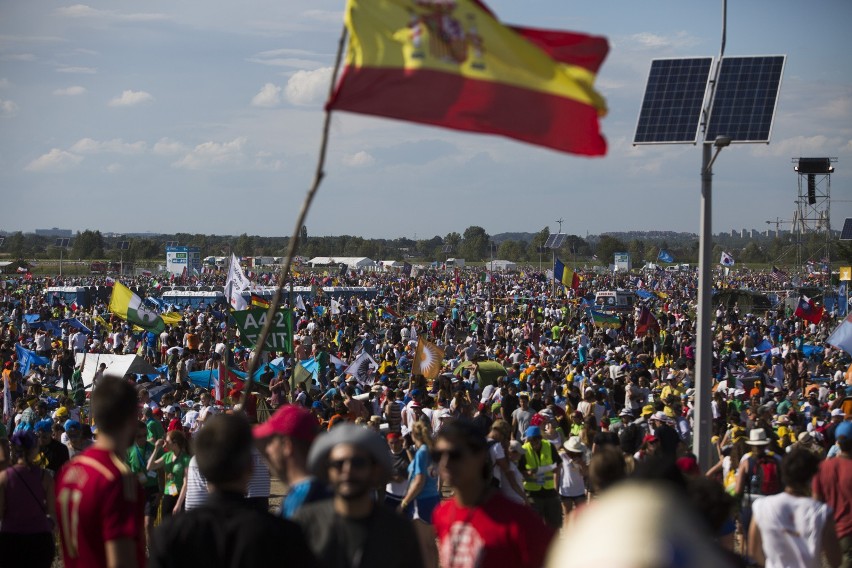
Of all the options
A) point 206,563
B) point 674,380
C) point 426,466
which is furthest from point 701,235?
point 674,380

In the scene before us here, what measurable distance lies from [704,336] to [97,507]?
643 centimetres

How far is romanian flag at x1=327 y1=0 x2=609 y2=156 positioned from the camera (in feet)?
15.6

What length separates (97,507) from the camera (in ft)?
11.5

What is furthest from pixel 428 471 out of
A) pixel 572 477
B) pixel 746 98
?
pixel 746 98

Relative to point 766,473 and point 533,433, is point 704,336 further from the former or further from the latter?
point 533,433

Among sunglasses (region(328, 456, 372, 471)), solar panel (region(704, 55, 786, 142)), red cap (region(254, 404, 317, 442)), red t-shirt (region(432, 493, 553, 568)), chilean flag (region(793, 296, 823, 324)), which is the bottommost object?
chilean flag (region(793, 296, 823, 324))

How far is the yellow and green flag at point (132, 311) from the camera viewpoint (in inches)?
806

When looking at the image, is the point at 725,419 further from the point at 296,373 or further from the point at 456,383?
the point at 296,373

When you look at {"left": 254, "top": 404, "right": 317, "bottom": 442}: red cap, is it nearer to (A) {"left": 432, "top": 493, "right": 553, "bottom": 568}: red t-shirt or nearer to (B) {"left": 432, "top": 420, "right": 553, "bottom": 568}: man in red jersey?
(B) {"left": 432, "top": 420, "right": 553, "bottom": 568}: man in red jersey

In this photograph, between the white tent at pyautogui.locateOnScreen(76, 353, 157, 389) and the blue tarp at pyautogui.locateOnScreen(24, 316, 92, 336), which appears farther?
the blue tarp at pyautogui.locateOnScreen(24, 316, 92, 336)

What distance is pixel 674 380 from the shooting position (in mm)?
17469

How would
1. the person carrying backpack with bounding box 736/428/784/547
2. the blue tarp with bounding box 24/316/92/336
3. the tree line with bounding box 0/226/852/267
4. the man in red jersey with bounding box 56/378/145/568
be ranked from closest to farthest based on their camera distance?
A: the man in red jersey with bounding box 56/378/145/568, the person carrying backpack with bounding box 736/428/784/547, the blue tarp with bounding box 24/316/92/336, the tree line with bounding box 0/226/852/267

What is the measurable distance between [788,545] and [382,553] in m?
2.68

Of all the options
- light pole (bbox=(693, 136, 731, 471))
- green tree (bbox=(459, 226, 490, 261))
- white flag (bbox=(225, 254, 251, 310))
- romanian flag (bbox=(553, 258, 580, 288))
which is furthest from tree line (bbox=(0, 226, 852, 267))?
light pole (bbox=(693, 136, 731, 471))
